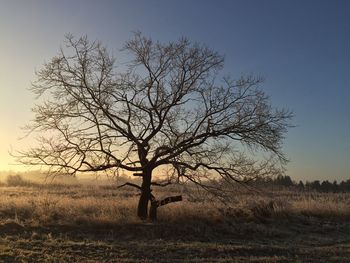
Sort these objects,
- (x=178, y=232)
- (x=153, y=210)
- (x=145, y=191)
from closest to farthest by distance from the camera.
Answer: (x=178, y=232), (x=153, y=210), (x=145, y=191)

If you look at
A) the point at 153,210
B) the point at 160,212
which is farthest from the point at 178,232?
the point at 160,212

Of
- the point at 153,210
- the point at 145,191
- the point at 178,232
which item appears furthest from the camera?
the point at 145,191

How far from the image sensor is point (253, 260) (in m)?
14.2

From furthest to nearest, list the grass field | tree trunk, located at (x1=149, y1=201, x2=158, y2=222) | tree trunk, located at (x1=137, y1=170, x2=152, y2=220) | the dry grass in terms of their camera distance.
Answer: tree trunk, located at (x1=137, y1=170, x2=152, y2=220) → tree trunk, located at (x1=149, y1=201, x2=158, y2=222) → the dry grass → the grass field

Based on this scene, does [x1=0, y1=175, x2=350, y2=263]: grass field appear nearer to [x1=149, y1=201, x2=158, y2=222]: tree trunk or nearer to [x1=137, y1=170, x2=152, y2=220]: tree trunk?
[x1=149, y1=201, x2=158, y2=222]: tree trunk

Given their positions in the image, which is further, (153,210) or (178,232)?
(153,210)

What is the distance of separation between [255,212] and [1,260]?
44.7 ft

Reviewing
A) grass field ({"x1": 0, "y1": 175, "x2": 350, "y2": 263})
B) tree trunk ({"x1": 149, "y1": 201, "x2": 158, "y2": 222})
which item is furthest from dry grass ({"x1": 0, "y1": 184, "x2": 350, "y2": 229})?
tree trunk ({"x1": 149, "y1": 201, "x2": 158, "y2": 222})

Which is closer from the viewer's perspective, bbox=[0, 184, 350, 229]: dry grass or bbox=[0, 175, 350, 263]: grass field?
bbox=[0, 175, 350, 263]: grass field

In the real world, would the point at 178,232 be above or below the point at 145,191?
below

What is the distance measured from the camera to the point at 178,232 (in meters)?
19.2

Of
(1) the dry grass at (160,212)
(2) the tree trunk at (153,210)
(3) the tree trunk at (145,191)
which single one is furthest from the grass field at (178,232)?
(3) the tree trunk at (145,191)

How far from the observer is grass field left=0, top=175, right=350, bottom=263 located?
14633 millimetres

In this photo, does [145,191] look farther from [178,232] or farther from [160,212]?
[178,232]
